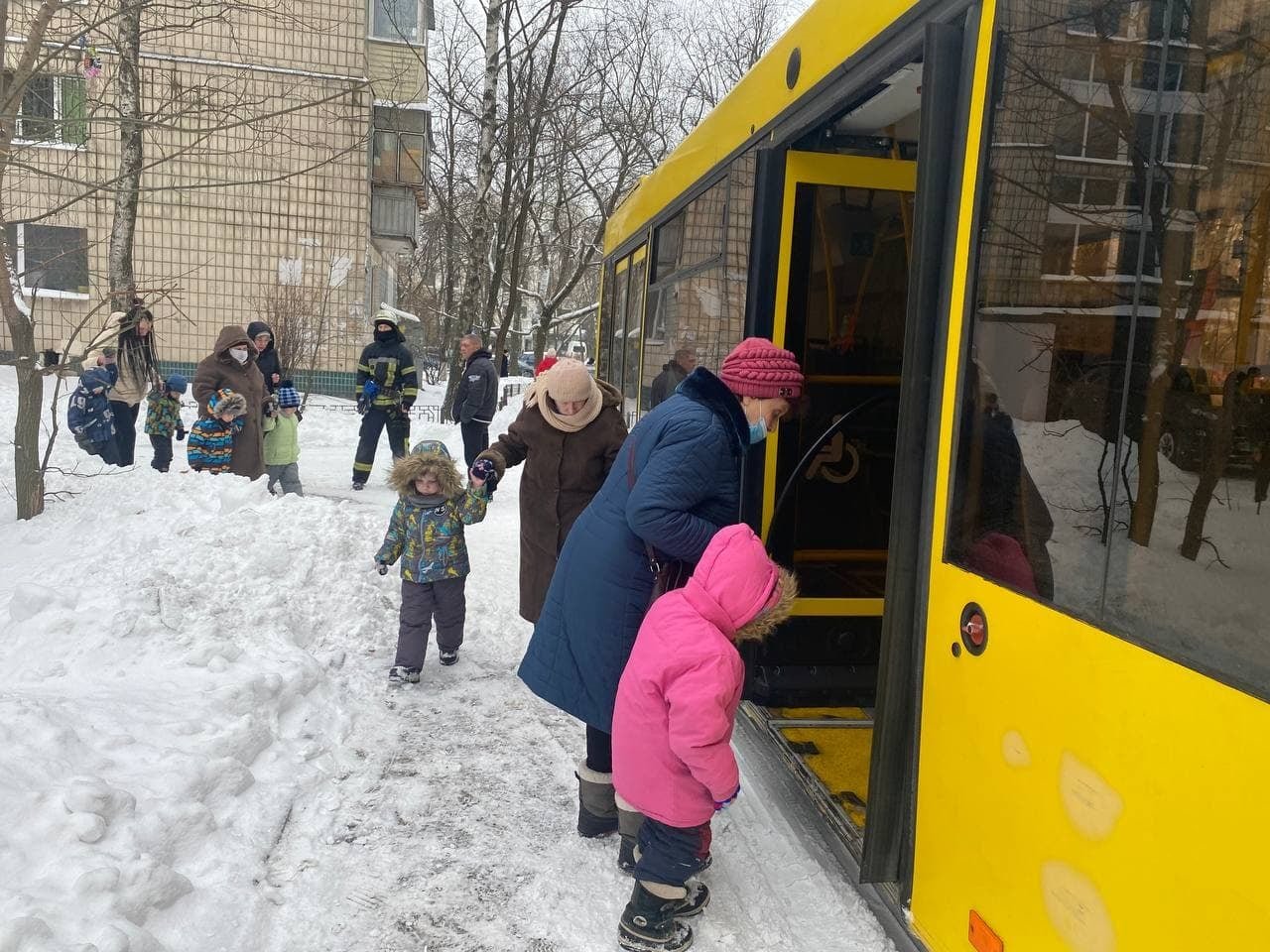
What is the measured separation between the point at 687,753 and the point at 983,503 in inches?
39.6

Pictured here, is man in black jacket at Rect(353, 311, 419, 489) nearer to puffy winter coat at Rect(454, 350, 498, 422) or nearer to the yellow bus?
puffy winter coat at Rect(454, 350, 498, 422)

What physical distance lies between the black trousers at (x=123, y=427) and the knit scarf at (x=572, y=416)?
22.5 ft

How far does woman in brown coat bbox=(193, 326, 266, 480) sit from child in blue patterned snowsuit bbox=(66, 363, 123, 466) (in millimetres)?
2175

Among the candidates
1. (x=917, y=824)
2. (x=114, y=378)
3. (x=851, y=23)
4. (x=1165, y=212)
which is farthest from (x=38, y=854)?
(x=114, y=378)

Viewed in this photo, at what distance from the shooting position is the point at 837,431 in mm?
4414

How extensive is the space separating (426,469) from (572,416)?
890 millimetres

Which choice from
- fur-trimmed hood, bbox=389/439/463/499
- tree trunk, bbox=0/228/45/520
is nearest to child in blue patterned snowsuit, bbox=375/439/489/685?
fur-trimmed hood, bbox=389/439/463/499

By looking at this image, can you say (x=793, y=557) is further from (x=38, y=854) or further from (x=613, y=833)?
(x=38, y=854)

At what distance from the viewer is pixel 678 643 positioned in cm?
262

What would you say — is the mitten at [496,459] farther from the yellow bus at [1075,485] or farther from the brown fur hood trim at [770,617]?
the yellow bus at [1075,485]

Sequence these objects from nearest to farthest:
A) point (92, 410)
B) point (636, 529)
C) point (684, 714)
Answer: point (684, 714)
point (636, 529)
point (92, 410)

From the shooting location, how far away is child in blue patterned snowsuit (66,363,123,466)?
8.92m

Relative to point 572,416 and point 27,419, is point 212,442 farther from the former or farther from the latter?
point 572,416

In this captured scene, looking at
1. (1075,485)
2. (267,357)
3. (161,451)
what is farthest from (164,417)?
(1075,485)
